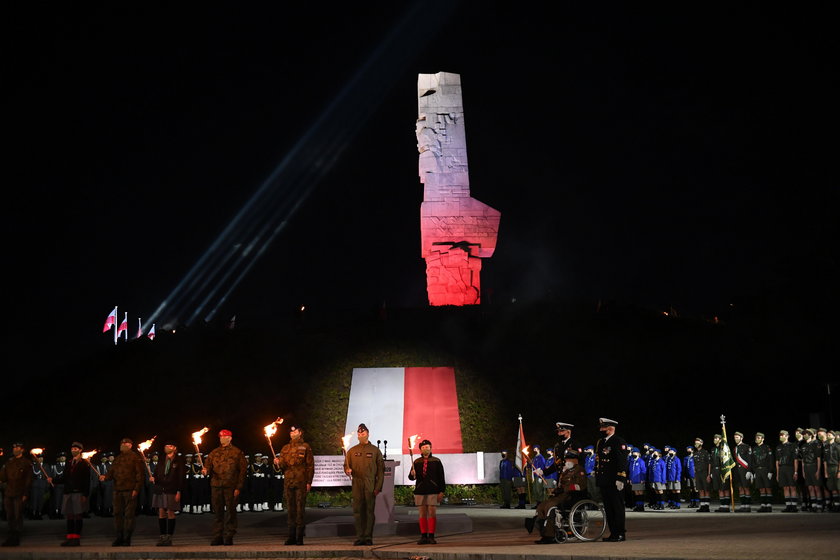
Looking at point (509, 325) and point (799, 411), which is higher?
point (509, 325)

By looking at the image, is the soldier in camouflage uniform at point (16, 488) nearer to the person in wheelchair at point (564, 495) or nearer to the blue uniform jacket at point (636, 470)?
the person in wheelchair at point (564, 495)

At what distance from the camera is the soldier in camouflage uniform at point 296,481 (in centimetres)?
1332

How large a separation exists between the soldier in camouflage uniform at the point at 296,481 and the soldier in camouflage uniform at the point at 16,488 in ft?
15.5

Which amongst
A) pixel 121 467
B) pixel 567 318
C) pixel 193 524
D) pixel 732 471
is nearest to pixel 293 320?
pixel 567 318

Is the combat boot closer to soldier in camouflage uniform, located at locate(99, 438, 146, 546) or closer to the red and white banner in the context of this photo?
soldier in camouflage uniform, located at locate(99, 438, 146, 546)

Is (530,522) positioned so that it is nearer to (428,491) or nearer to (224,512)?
(428,491)

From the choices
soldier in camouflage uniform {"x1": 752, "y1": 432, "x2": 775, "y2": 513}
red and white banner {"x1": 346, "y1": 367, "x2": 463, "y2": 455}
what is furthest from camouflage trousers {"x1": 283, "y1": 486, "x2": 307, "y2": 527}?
red and white banner {"x1": 346, "y1": 367, "x2": 463, "y2": 455}

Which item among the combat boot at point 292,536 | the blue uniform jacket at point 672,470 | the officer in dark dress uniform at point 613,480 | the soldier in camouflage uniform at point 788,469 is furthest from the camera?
the blue uniform jacket at point 672,470

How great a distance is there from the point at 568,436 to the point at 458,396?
789 inches

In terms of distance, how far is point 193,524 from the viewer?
19078 mm

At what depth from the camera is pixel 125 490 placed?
13914 mm

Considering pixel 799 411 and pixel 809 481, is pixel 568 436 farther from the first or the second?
pixel 799 411

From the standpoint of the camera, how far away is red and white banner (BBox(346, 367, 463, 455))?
30141mm

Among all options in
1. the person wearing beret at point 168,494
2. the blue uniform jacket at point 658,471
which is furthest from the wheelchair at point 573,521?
the blue uniform jacket at point 658,471
